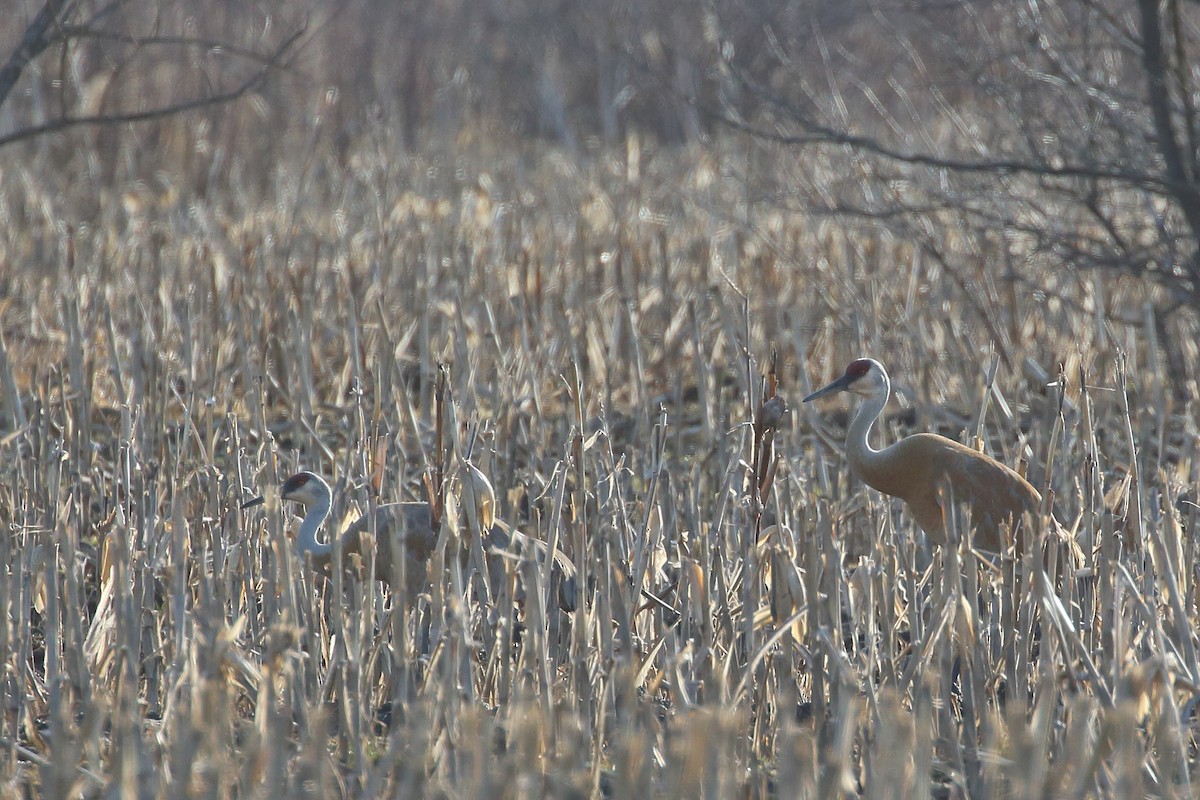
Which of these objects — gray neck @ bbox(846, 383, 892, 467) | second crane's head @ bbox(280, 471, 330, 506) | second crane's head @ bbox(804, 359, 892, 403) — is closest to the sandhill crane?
second crane's head @ bbox(280, 471, 330, 506)

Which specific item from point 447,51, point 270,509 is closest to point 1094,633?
point 270,509

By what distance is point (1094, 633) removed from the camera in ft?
11.7

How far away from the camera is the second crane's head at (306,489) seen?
175 inches

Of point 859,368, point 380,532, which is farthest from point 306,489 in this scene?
point 859,368

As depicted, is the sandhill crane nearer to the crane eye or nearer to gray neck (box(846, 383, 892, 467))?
gray neck (box(846, 383, 892, 467))

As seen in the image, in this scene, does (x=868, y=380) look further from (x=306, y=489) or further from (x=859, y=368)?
(x=306, y=489)

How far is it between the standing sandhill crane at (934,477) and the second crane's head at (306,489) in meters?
1.45

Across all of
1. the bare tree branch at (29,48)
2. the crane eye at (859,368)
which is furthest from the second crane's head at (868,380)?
the bare tree branch at (29,48)

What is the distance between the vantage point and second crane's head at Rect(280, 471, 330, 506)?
4457mm

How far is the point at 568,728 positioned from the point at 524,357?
3.51 m

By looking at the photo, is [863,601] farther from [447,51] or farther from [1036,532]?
[447,51]

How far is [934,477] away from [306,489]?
6.05ft

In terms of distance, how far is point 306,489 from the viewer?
4469 millimetres

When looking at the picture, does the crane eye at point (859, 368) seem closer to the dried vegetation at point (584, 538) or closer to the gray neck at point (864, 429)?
the gray neck at point (864, 429)
